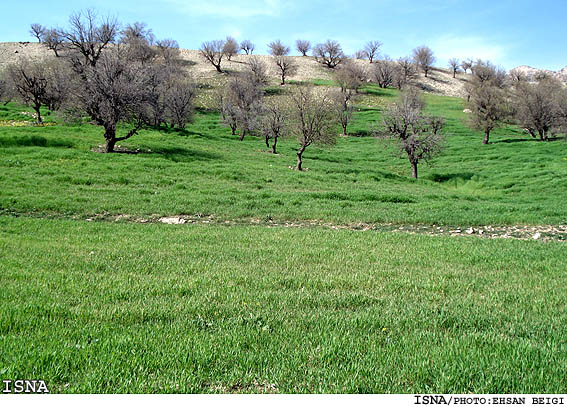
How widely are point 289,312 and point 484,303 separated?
11.4 ft

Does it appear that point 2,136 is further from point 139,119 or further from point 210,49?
point 210,49

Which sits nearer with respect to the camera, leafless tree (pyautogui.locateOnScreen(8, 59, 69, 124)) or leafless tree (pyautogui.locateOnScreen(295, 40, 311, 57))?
leafless tree (pyautogui.locateOnScreen(8, 59, 69, 124))

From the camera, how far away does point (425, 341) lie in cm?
493

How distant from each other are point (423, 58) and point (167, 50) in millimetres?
86011

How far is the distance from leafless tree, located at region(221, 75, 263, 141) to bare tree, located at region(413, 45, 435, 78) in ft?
269

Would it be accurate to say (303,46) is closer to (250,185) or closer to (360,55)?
(360,55)

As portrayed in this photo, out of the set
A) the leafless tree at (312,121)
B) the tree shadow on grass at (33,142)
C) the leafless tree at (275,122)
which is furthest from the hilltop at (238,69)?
the tree shadow on grass at (33,142)

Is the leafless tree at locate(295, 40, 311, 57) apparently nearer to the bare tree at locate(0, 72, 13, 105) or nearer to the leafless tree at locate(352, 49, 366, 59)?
the leafless tree at locate(352, 49, 366, 59)

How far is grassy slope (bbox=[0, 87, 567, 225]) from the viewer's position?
16797 millimetres

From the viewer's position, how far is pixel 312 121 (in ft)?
119

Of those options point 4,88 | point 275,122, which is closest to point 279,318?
point 275,122

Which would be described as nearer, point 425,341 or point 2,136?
point 425,341

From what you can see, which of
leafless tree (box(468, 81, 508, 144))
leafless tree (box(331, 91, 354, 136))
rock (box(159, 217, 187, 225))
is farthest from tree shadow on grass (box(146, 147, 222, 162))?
leafless tree (box(468, 81, 508, 144))
